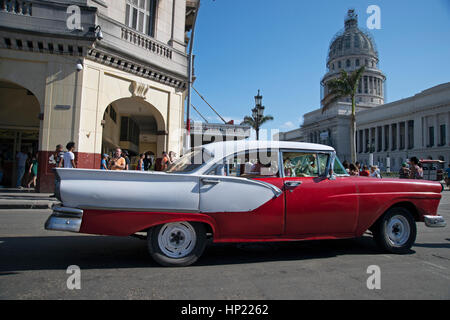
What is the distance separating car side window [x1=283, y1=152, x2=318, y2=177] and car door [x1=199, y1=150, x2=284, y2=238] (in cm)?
33

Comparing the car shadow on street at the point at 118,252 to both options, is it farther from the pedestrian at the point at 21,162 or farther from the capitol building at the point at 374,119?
the capitol building at the point at 374,119

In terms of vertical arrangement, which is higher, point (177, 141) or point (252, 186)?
point (177, 141)

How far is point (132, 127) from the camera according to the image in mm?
23516

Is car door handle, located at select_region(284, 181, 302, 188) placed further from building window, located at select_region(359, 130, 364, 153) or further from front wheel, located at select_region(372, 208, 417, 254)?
building window, located at select_region(359, 130, 364, 153)

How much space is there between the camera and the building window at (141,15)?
14734 millimetres

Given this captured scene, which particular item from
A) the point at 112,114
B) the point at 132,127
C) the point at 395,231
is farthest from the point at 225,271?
the point at 132,127

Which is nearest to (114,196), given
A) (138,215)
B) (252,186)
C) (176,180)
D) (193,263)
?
(138,215)

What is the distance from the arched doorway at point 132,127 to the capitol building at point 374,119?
2903 cm

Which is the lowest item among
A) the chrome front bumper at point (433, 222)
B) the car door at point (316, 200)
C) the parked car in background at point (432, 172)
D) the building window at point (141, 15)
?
the chrome front bumper at point (433, 222)

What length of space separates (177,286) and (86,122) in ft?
35.7

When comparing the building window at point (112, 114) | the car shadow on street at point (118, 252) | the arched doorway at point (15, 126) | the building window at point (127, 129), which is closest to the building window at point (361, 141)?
the building window at point (127, 129)

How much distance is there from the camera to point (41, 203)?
32.6 ft
